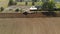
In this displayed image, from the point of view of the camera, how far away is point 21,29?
1796mm

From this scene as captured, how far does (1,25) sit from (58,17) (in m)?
0.69

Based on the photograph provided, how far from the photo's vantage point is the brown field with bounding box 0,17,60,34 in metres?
1.77

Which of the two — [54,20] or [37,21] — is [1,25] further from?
[54,20]

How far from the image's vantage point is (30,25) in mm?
1829

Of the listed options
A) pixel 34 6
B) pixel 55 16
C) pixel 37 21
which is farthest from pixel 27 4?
pixel 55 16

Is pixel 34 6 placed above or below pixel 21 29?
above

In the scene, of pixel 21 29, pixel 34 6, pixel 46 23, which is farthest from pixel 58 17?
pixel 21 29

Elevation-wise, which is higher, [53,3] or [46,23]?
[53,3]

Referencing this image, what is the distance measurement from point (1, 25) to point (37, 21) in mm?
434

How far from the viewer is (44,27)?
181 centimetres

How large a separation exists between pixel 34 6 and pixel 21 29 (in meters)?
0.32

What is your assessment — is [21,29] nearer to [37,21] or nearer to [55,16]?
[37,21]

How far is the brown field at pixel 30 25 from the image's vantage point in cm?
177

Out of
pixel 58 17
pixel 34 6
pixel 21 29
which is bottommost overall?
pixel 21 29
